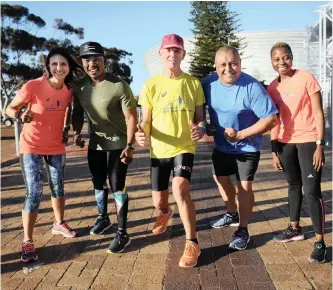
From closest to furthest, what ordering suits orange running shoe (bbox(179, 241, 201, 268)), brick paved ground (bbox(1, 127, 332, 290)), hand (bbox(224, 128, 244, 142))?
brick paved ground (bbox(1, 127, 332, 290)) < orange running shoe (bbox(179, 241, 201, 268)) < hand (bbox(224, 128, 244, 142))

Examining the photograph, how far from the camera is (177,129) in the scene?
384 cm

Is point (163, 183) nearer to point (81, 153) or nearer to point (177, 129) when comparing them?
point (177, 129)

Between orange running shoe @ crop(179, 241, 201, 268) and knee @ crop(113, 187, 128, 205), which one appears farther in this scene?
knee @ crop(113, 187, 128, 205)

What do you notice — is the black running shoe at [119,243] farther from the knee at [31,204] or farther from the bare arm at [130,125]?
the bare arm at [130,125]

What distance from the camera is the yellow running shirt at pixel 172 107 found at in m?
3.80

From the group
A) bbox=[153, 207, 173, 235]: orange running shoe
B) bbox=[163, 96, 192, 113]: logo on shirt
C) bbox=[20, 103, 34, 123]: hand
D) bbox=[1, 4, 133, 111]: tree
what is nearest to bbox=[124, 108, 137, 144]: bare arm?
bbox=[163, 96, 192, 113]: logo on shirt

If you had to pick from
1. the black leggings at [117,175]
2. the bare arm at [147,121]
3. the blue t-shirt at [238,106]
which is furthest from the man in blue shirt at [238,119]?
the black leggings at [117,175]

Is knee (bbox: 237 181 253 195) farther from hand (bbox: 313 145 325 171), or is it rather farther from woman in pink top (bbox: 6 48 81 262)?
woman in pink top (bbox: 6 48 81 262)

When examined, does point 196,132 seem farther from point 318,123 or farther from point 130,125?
point 318,123

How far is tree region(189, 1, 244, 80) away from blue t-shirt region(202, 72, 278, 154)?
141ft

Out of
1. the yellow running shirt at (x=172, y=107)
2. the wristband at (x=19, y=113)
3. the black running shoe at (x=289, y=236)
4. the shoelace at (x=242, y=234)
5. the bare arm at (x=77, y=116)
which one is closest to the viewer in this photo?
the yellow running shirt at (x=172, y=107)

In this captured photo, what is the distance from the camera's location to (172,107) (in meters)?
3.80

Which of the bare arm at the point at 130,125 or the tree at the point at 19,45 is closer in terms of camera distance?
the bare arm at the point at 130,125

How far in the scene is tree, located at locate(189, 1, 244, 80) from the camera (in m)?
46.2
